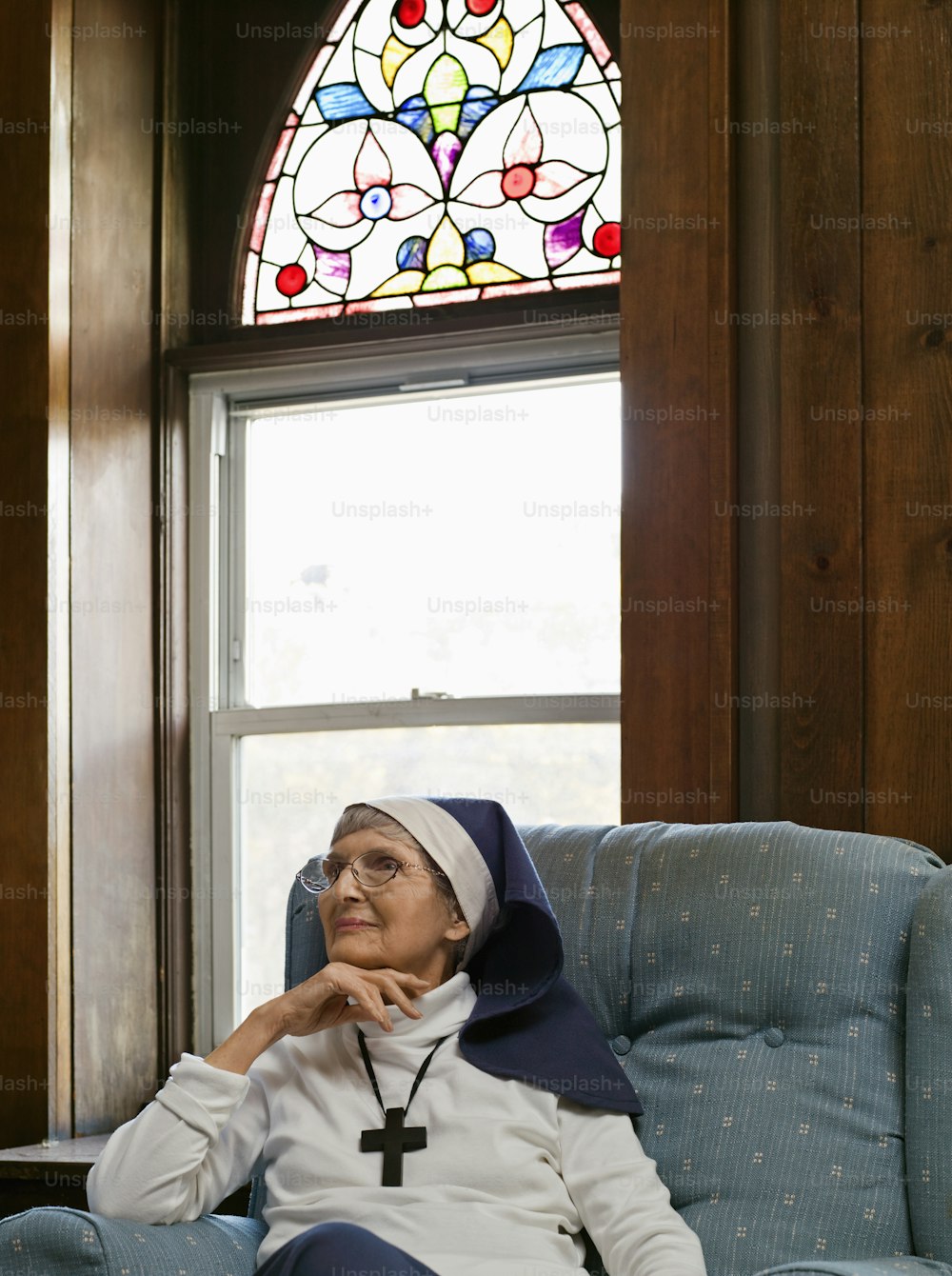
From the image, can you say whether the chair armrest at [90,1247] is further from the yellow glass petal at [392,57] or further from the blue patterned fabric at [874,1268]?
the yellow glass petal at [392,57]

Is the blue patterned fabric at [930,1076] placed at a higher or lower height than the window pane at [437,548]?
lower

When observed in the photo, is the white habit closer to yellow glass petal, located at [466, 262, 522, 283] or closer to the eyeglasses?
the eyeglasses

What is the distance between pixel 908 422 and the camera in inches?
95.2

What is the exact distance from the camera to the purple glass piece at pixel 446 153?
317 cm

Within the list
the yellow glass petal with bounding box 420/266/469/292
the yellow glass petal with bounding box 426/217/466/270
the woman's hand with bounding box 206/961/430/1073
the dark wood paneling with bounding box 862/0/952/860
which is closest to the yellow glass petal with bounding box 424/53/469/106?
the yellow glass petal with bounding box 426/217/466/270

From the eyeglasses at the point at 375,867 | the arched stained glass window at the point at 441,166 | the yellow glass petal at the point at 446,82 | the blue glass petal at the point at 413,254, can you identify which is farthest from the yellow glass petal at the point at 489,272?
the eyeglasses at the point at 375,867

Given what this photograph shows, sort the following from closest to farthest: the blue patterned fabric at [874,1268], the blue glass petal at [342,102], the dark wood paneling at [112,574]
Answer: the blue patterned fabric at [874,1268]
the dark wood paneling at [112,574]
the blue glass petal at [342,102]

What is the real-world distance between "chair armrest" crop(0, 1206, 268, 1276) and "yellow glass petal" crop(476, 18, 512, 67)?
2489 millimetres

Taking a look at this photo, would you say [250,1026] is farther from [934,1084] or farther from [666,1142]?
[934,1084]

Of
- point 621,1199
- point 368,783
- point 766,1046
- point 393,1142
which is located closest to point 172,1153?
point 393,1142

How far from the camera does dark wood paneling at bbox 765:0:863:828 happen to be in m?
2.44

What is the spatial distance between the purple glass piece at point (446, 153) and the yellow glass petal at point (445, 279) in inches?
7.2

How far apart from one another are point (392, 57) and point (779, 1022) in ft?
7.71

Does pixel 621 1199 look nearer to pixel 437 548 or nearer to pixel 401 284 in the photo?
pixel 437 548
